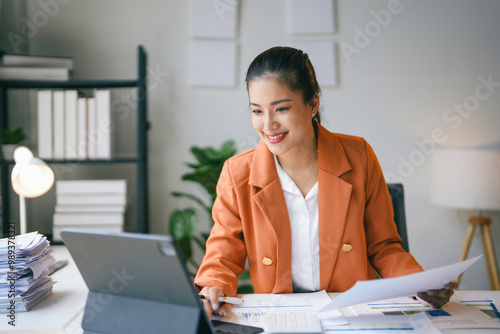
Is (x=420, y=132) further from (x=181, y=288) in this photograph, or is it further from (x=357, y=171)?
(x=181, y=288)

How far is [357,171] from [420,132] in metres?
1.63

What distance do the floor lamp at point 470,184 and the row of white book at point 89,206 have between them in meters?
1.89

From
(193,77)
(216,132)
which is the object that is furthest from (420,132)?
(193,77)

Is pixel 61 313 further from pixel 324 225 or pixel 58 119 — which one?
pixel 58 119

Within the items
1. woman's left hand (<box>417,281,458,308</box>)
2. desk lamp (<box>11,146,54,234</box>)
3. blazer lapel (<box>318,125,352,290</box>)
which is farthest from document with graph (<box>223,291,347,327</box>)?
desk lamp (<box>11,146,54,234</box>)

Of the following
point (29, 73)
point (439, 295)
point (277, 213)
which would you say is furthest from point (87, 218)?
A: point (439, 295)

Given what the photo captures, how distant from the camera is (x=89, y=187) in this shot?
221cm

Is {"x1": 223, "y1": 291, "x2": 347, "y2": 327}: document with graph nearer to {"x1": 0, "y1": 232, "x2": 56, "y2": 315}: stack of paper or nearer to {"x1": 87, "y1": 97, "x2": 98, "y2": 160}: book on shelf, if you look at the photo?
{"x1": 0, "y1": 232, "x2": 56, "y2": 315}: stack of paper

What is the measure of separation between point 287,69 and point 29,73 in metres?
1.64

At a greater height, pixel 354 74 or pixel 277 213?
pixel 354 74

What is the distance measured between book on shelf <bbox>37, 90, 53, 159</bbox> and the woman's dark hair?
54.5 inches

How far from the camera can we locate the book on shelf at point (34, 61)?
7.43ft

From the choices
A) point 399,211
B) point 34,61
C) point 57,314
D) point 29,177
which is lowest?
point 57,314

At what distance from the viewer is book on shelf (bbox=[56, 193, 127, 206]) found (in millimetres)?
2205
